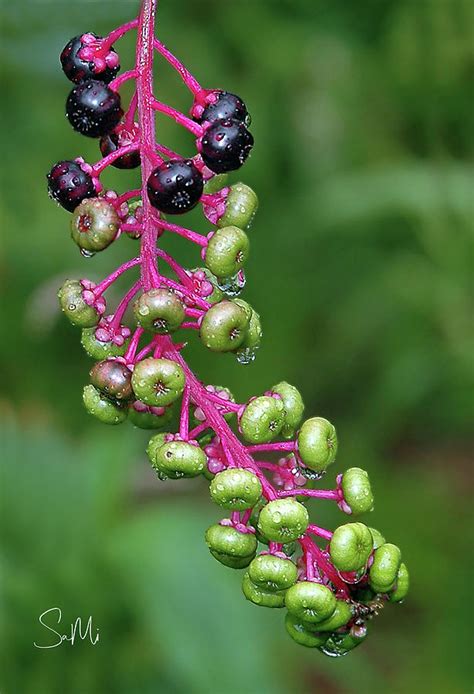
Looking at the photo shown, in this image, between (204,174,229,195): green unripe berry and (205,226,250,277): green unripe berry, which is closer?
(205,226,250,277): green unripe berry

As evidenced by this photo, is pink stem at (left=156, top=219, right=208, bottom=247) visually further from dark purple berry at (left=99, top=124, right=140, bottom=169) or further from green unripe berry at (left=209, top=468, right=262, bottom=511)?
green unripe berry at (left=209, top=468, right=262, bottom=511)

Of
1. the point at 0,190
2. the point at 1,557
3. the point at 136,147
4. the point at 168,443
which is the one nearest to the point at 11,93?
the point at 0,190

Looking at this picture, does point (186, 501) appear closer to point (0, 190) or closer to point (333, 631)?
point (0, 190)

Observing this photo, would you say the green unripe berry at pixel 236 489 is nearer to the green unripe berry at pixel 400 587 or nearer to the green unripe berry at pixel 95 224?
the green unripe berry at pixel 400 587
